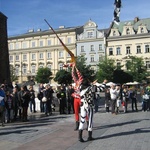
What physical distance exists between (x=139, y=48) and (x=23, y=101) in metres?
52.2

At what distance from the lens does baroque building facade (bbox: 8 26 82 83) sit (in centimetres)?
6888

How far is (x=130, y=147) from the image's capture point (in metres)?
7.07

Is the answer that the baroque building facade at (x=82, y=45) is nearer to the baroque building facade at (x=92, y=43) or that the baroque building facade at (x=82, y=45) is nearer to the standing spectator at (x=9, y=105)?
the baroque building facade at (x=92, y=43)

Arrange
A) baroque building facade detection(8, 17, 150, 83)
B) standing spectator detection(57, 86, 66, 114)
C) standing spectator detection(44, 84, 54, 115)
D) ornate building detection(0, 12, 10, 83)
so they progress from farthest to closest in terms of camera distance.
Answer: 1. baroque building facade detection(8, 17, 150, 83)
2. ornate building detection(0, 12, 10, 83)
3. standing spectator detection(57, 86, 66, 114)
4. standing spectator detection(44, 84, 54, 115)

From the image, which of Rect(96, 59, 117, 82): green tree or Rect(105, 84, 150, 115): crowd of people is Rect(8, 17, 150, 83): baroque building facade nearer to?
Rect(96, 59, 117, 82): green tree

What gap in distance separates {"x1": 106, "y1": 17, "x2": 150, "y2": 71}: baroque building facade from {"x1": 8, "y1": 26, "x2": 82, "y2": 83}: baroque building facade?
9303mm

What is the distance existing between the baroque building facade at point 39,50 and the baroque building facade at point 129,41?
9303 mm

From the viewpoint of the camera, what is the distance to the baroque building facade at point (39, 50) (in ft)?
226

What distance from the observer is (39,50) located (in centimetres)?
7269

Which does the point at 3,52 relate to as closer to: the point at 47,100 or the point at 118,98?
the point at 47,100

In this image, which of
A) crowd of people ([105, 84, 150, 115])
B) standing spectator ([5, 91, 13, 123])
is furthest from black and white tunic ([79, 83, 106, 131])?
crowd of people ([105, 84, 150, 115])

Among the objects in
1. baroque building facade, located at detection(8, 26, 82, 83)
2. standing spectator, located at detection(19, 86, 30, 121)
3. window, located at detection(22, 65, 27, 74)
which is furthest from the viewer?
window, located at detection(22, 65, 27, 74)

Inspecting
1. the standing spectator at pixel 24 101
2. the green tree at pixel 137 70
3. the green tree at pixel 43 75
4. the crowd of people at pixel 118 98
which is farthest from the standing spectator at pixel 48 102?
the green tree at pixel 43 75

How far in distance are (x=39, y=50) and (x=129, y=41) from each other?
23265 mm
